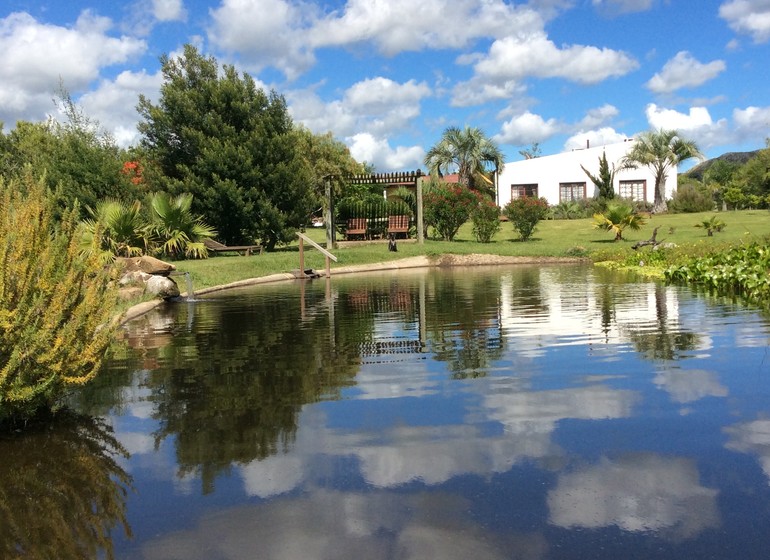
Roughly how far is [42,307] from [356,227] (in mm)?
26426

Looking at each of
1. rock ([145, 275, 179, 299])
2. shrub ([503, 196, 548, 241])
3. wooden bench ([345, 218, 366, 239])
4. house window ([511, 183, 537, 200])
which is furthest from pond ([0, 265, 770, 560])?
house window ([511, 183, 537, 200])

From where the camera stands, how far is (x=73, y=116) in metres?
35.2

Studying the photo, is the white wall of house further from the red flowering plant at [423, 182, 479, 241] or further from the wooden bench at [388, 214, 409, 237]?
the wooden bench at [388, 214, 409, 237]

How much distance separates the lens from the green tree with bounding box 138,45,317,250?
2883 cm

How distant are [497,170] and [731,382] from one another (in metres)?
44.3

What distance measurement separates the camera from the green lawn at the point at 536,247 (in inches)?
853

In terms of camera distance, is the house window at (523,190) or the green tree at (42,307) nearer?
the green tree at (42,307)

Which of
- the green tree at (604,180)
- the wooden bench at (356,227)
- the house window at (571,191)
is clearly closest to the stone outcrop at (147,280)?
the wooden bench at (356,227)

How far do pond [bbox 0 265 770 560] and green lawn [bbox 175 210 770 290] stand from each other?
1154cm

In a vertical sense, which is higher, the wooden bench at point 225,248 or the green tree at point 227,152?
the green tree at point 227,152

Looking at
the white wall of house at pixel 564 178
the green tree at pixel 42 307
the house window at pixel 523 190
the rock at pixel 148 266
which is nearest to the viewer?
the green tree at pixel 42 307

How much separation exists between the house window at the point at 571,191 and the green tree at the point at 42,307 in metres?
48.8

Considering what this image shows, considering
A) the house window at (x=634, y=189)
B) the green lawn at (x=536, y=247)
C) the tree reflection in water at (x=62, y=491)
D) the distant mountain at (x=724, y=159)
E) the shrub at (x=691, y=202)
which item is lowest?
the tree reflection in water at (x=62, y=491)

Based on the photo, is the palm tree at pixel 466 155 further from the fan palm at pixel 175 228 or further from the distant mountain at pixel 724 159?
the distant mountain at pixel 724 159
